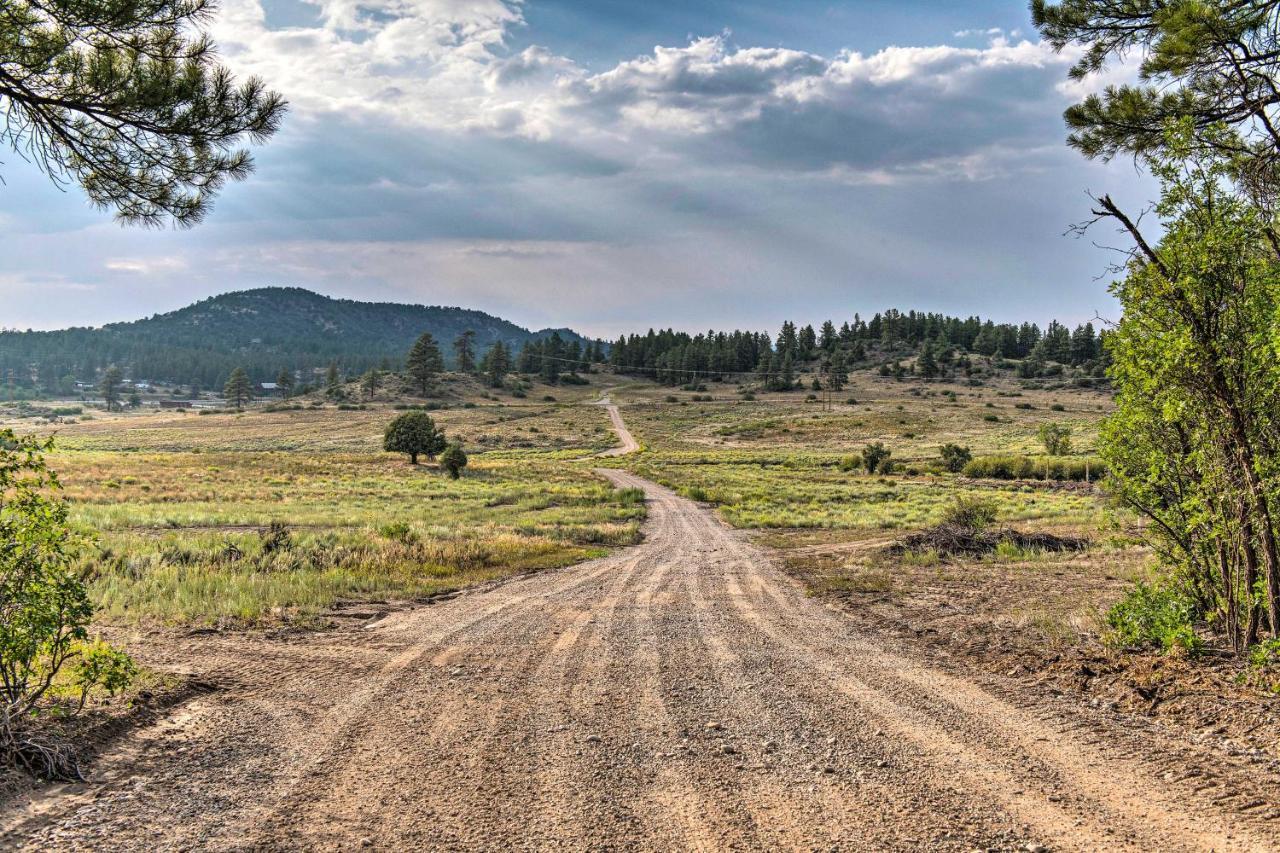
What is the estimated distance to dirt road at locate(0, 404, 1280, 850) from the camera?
14.5 ft

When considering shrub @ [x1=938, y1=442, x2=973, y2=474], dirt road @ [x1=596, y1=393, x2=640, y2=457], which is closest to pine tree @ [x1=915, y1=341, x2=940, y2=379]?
dirt road @ [x1=596, y1=393, x2=640, y2=457]

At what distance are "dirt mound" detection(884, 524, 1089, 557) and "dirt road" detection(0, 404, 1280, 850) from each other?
1074 centimetres

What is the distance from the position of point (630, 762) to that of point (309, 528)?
68.5 ft

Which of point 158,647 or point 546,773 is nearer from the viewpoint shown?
point 546,773

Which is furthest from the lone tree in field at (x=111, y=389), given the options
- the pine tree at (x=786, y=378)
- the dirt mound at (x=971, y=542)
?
the dirt mound at (x=971, y=542)

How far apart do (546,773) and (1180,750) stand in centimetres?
500

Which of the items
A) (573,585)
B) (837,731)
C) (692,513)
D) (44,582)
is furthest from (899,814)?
(692,513)

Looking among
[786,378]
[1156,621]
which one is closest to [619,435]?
[786,378]

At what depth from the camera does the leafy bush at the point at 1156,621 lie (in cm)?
747

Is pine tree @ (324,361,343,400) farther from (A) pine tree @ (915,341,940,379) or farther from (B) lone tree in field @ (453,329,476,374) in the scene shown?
(A) pine tree @ (915,341,940,379)

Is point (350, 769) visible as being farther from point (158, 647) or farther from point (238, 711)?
point (158, 647)

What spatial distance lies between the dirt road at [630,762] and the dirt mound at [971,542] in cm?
1074

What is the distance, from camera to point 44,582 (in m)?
5.45

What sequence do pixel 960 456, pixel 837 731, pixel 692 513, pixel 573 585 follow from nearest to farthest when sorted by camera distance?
1. pixel 837 731
2. pixel 573 585
3. pixel 692 513
4. pixel 960 456
